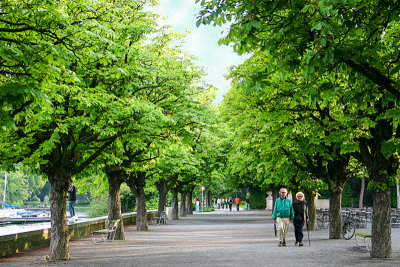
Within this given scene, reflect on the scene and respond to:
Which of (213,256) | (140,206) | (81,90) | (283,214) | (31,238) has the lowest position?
(213,256)

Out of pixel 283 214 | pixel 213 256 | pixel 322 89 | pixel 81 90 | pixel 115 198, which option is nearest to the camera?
pixel 322 89

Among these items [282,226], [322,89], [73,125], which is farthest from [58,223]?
[322,89]

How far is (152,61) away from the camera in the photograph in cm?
1456

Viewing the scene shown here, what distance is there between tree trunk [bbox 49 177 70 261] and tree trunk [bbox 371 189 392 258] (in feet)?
29.2

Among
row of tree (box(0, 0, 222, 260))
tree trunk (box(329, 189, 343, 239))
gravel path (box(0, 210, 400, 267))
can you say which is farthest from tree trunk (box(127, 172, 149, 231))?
tree trunk (box(329, 189, 343, 239))

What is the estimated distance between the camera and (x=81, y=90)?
446 inches

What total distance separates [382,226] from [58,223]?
923 cm

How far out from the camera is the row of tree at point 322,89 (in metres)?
6.82

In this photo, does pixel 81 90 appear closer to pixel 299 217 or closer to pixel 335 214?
pixel 299 217

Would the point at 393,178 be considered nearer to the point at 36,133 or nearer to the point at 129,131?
the point at 129,131

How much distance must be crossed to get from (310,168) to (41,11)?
1449cm

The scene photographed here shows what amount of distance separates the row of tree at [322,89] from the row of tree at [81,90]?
2.59m

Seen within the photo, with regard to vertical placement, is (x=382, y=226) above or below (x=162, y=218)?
above

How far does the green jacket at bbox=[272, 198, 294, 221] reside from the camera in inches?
664
